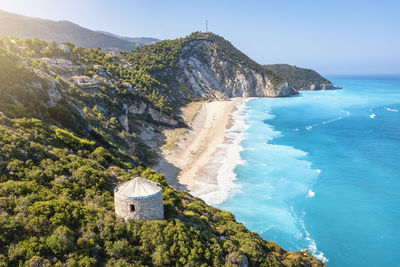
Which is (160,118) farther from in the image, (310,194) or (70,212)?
(70,212)

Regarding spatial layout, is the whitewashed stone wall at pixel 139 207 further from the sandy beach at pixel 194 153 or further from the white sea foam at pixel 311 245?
the sandy beach at pixel 194 153

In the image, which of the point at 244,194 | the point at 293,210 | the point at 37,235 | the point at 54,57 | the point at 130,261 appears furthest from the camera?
the point at 54,57

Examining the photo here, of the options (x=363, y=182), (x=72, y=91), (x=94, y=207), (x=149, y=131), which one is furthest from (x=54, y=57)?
(x=363, y=182)

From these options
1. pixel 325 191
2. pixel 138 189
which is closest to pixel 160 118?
pixel 325 191

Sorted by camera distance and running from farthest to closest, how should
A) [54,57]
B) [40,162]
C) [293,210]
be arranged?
[54,57], [293,210], [40,162]

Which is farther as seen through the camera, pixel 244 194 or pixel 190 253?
pixel 244 194

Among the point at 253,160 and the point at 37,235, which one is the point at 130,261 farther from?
the point at 253,160

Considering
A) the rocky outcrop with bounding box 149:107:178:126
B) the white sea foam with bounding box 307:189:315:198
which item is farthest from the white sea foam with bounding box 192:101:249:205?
the rocky outcrop with bounding box 149:107:178:126

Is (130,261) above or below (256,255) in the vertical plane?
above
